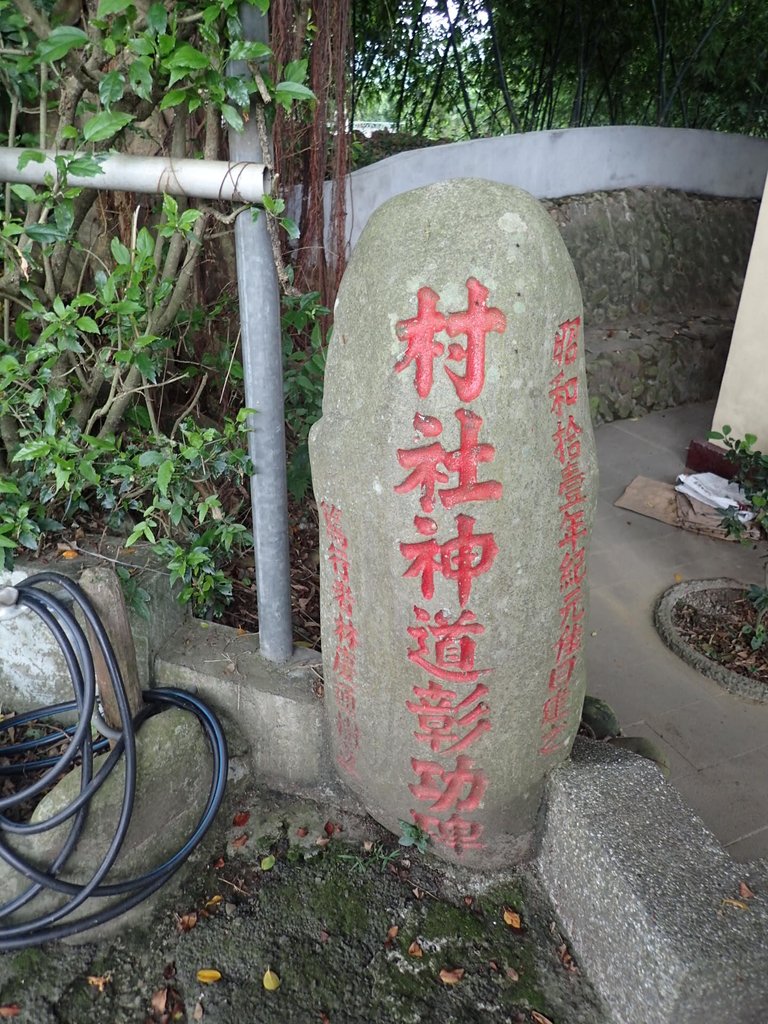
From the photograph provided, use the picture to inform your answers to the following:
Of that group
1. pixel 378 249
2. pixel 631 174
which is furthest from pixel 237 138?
pixel 631 174

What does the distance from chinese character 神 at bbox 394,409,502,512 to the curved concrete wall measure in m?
4.16

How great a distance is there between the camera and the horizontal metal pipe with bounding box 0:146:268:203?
7.38 ft

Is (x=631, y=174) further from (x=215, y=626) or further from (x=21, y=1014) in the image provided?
(x=21, y=1014)

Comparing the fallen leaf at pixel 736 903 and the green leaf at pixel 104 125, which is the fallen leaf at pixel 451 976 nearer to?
the fallen leaf at pixel 736 903

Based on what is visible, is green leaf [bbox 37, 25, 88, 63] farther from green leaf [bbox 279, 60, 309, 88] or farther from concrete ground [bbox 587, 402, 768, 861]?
concrete ground [bbox 587, 402, 768, 861]

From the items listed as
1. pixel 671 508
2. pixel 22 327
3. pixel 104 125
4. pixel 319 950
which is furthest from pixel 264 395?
pixel 671 508

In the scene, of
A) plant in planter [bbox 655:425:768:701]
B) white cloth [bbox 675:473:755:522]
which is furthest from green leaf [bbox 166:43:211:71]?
white cloth [bbox 675:473:755:522]

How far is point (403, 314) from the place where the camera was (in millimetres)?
1954

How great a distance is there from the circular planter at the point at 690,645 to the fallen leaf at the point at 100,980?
10.4 feet

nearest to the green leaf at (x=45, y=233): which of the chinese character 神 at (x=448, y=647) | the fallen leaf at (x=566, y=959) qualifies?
the chinese character 神 at (x=448, y=647)

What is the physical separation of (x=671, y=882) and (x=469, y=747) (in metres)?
0.65

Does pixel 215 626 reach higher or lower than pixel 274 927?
higher

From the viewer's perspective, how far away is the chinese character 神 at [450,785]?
8.16ft

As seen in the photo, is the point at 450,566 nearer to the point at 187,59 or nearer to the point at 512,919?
the point at 512,919
